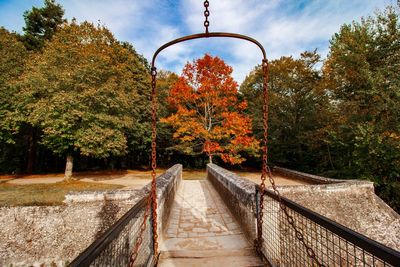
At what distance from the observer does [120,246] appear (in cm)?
246

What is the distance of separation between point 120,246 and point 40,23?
1089 inches

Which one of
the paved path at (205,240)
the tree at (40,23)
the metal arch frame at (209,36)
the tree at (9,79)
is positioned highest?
the tree at (40,23)

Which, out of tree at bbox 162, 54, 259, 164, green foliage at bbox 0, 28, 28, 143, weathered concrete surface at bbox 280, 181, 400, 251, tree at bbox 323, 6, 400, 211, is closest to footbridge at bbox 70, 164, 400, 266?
weathered concrete surface at bbox 280, 181, 400, 251

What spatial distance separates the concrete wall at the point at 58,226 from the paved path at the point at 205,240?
74 centimetres

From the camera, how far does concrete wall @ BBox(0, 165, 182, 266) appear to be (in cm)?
554

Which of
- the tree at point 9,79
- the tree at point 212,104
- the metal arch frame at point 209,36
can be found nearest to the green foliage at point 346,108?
the tree at point 212,104

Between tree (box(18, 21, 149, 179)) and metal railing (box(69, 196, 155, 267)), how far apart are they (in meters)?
11.4

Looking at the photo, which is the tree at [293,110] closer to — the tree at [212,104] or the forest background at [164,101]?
the forest background at [164,101]

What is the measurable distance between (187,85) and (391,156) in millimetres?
13377

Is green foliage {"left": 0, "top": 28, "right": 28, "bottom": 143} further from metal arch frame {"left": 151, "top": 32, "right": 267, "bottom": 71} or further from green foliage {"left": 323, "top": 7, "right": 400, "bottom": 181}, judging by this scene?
green foliage {"left": 323, "top": 7, "right": 400, "bottom": 181}

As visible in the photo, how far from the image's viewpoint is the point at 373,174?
1159 centimetres

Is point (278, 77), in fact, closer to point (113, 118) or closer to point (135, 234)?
point (113, 118)

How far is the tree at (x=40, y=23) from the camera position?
21.4m

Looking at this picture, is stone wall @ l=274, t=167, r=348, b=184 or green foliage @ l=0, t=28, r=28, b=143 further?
green foliage @ l=0, t=28, r=28, b=143
